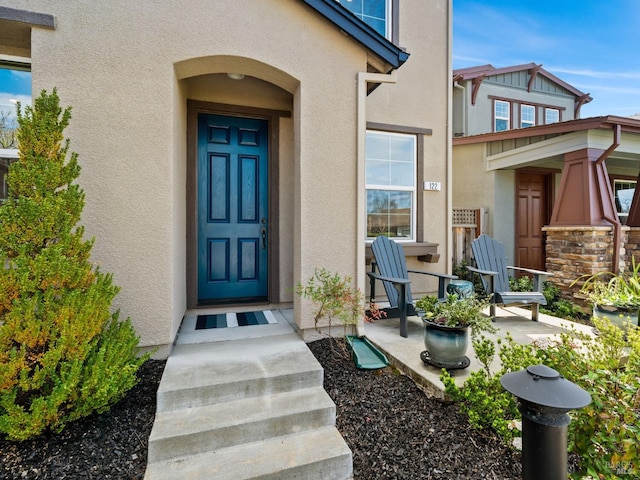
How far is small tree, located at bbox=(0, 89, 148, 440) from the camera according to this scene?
71.7 inches

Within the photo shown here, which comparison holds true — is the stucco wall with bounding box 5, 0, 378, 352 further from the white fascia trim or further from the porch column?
the porch column

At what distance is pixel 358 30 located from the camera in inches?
125

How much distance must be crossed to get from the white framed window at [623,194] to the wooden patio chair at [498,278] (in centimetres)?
606

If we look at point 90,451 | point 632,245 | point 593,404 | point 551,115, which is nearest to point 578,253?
point 632,245

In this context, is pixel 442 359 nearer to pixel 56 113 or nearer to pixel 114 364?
pixel 114 364

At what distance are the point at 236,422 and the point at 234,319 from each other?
1666 millimetres

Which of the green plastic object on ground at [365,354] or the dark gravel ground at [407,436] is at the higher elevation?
the green plastic object on ground at [365,354]

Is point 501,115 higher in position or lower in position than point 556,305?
higher

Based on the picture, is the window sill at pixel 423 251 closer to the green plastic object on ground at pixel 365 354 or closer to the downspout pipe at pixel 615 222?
the green plastic object on ground at pixel 365 354

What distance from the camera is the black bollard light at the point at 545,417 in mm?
1309

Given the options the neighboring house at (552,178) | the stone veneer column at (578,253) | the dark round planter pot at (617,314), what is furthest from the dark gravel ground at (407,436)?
the neighboring house at (552,178)

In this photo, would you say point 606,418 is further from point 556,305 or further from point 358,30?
point 556,305

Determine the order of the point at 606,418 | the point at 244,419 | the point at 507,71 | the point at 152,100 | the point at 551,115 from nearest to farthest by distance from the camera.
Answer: the point at 606,418 → the point at 244,419 → the point at 152,100 → the point at 507,71 → the point at 551,115

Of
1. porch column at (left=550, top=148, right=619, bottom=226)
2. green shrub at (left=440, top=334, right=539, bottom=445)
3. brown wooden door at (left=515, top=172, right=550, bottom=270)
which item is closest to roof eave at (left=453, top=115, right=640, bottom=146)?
porch column at (left=550, top=148, right=619, bottom=226)
